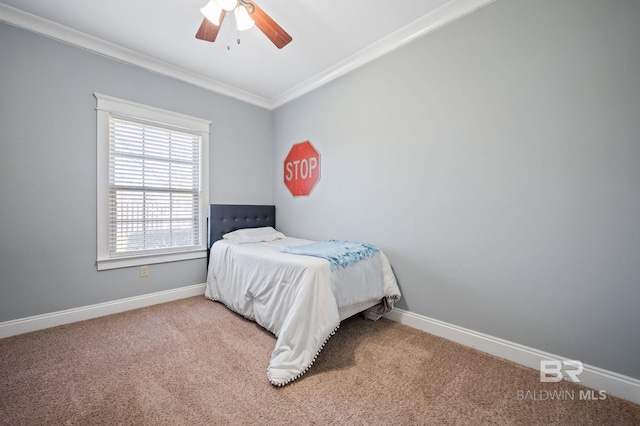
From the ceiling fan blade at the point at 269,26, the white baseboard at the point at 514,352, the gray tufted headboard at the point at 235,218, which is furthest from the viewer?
the gray tufted headboard at the point at 235,218

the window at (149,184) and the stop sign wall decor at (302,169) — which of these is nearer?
the window at (149,184)

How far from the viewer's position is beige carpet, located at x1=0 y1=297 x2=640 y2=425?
1315mm

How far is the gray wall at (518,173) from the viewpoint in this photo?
1474mm

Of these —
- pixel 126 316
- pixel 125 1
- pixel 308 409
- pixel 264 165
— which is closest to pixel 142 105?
pixel 125 1

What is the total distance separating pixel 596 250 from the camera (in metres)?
1.53

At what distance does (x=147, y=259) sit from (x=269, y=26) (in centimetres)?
256

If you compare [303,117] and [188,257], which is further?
[303,117]

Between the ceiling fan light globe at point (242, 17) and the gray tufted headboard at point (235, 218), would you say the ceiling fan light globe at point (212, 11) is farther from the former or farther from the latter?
the gray tufted headboard at point (235, 218)

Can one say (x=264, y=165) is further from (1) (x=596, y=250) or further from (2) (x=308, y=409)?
(1) (x=596, y=250)

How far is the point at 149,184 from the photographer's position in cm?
280

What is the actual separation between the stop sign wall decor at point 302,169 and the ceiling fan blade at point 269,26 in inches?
54.2

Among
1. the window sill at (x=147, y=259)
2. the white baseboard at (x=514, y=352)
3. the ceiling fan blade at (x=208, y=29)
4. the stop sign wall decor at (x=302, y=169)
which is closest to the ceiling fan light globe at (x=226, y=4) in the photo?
the ceiling fan blade at (x=208, y=29)

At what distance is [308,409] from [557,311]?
166cm

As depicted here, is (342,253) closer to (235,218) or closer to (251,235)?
(251,235)
